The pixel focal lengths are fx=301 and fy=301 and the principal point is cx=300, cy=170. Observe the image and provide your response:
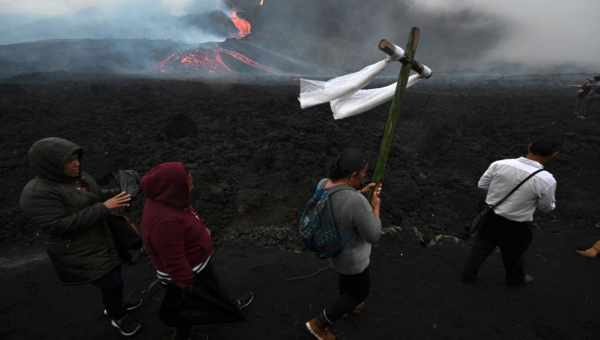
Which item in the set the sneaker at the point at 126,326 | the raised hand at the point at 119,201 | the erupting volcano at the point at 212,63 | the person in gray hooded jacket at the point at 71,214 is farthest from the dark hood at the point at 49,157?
the erupting volcano at the point at 212,63

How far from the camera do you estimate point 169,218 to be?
2.12 m

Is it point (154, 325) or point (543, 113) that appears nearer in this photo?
point (154, 325)

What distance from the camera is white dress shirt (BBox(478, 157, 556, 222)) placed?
3.05 metres

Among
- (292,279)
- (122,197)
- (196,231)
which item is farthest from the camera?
(292,279)

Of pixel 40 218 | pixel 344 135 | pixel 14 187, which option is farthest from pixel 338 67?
pixel 40 218

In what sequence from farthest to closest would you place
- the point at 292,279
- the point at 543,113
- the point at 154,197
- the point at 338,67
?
the point at 338,67 → the point at 543,113 → the point at 292,279 → the point at 154,197

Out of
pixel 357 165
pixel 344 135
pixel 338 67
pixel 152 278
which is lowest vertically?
pixel 152 278

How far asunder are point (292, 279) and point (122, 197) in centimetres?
243

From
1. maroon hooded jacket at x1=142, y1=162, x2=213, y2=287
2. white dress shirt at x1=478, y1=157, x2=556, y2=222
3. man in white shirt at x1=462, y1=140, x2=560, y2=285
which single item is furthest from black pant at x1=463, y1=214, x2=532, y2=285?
maroon hooded jacket at x1=142, y1=162, x2=213, y2=287

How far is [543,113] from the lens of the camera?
1353 centimetres

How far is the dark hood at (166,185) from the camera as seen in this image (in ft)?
6.95

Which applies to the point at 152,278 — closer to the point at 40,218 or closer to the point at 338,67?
the point at 40,218

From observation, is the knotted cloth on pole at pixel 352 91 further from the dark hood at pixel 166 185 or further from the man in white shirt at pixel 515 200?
the man in white shirt at pixel 515 200

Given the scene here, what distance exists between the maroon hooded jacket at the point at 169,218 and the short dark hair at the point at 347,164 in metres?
1.12
